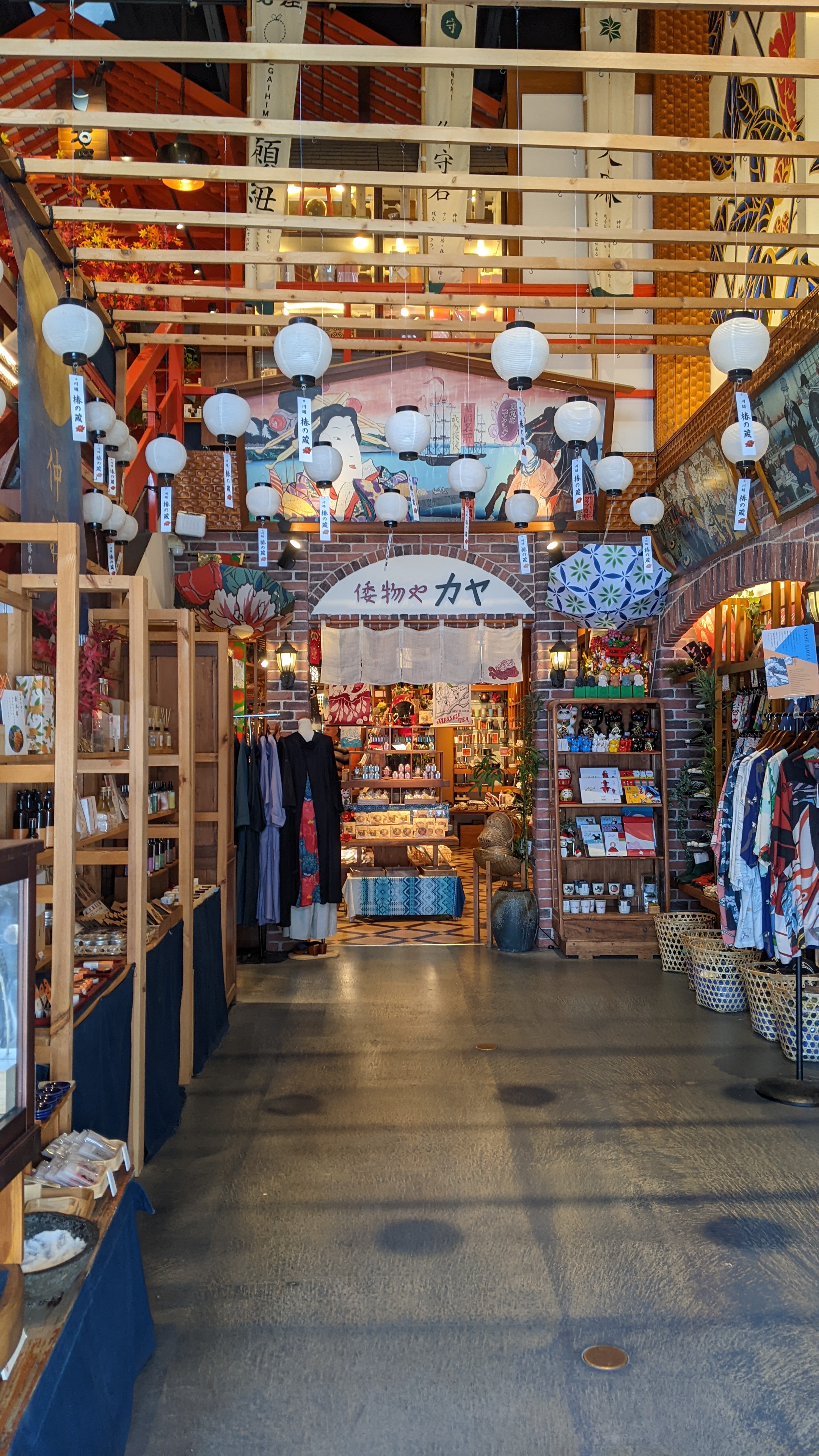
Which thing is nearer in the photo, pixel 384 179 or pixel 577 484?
pixel 384 179

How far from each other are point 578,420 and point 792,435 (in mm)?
1161

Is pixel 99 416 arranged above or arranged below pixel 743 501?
above

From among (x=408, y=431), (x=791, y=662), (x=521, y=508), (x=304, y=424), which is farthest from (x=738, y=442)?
(x=304, y=424)

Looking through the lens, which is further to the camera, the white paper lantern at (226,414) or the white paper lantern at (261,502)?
the white paper lantern at (261,502)

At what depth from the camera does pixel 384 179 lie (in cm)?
454

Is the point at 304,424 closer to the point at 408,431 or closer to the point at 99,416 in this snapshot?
the point at 408,431

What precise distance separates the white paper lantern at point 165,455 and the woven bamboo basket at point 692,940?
4.57 meters

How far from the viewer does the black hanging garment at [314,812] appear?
25.7ft

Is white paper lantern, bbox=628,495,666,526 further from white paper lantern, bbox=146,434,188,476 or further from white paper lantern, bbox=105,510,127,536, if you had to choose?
white paper lantern, bbox=105,510,127,536

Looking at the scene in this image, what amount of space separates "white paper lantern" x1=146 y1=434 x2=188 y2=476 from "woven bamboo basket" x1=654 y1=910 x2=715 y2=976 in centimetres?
487

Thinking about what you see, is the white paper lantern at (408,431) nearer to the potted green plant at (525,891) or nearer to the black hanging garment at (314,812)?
the black hanging garment at (314,812)

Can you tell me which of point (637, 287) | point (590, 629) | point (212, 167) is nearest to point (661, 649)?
point (590, 629)

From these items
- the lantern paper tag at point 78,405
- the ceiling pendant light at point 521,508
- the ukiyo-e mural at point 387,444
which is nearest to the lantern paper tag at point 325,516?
the lantern paper tag at point 78,405

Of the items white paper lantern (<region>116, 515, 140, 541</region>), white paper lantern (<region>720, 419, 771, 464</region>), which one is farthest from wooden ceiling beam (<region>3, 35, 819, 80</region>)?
white paper lantern (<region>116, 515, 140, 541</region>)
